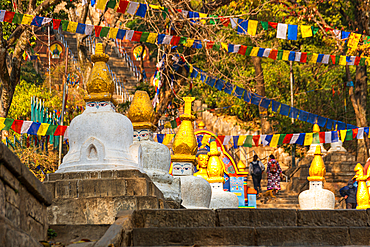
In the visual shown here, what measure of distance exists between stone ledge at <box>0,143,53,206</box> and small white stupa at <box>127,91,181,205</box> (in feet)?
9.35

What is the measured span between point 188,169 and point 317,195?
281 cm

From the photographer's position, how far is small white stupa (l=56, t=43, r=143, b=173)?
6402 mm

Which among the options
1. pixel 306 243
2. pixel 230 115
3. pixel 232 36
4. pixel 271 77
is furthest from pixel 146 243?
pixel 230 115

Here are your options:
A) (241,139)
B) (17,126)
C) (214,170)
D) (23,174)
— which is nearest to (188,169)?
(214,170)

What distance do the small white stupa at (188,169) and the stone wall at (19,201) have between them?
402cm

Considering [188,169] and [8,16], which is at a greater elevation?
[8,16]

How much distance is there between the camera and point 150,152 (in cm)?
762

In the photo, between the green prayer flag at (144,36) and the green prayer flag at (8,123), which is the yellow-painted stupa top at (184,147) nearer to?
the green prayer flag at (144,36)

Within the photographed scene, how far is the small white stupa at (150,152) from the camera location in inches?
296

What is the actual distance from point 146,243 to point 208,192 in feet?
13.9

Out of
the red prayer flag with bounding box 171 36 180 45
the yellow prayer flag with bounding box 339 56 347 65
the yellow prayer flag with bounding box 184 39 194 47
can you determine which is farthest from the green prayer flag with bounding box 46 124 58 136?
the yellow prayer flag with bounding box 339 56 347 65

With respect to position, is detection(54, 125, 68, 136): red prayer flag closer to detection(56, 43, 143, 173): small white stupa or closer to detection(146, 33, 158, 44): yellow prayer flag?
detection(146, 33, 158, 44): yellow prayer flag

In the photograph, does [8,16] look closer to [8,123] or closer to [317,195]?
[8,123]

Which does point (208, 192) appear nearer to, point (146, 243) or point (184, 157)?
point (184, 157)
